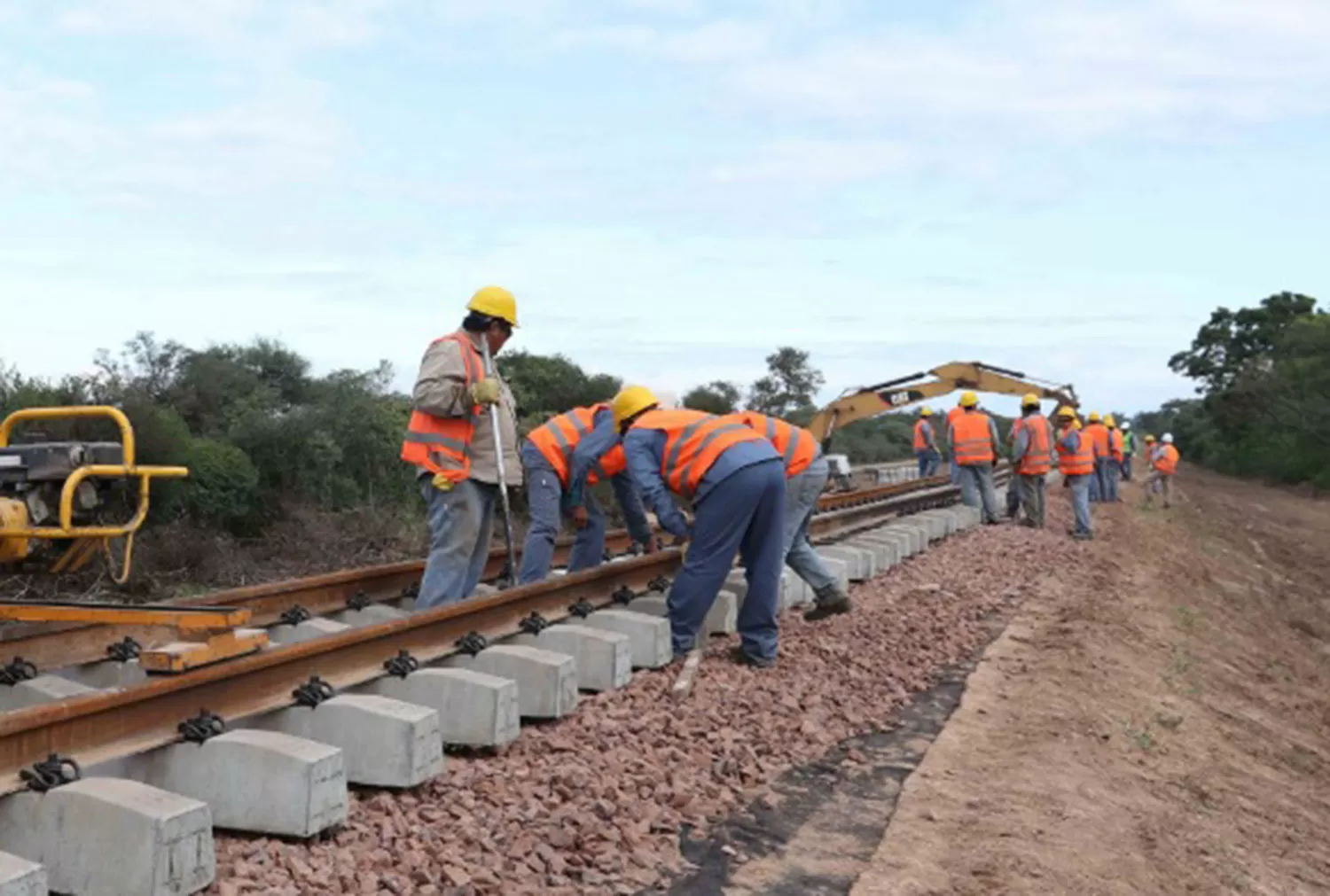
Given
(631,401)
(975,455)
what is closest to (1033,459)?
(975,455)

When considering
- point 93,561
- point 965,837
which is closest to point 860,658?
point 965,837

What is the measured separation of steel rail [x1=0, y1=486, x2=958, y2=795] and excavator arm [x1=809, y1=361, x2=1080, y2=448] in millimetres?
15144

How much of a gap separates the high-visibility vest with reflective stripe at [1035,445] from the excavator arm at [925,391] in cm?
433

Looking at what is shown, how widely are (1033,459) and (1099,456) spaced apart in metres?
10.3

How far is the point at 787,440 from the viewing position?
7.88 m

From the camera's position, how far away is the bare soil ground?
4410mm

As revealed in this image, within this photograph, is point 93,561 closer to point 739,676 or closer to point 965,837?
point 739,676

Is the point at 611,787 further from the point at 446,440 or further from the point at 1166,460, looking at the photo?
the point at 1166,460

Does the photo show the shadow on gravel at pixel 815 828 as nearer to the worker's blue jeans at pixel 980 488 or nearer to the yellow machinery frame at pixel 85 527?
the yellow machinery frame at pixel 85 527

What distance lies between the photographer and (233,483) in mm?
11531

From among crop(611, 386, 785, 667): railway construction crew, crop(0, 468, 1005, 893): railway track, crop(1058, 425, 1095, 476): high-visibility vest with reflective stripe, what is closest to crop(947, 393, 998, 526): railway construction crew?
crop(1058, 425, 1095, 476): high-visibility vest with reflective stripe

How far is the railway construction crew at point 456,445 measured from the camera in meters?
6.55

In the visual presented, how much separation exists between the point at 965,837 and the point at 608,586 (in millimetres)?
3286

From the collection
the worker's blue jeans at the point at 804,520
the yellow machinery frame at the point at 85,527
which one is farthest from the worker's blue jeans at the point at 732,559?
the yellow machinery frame at the point at 85,527
